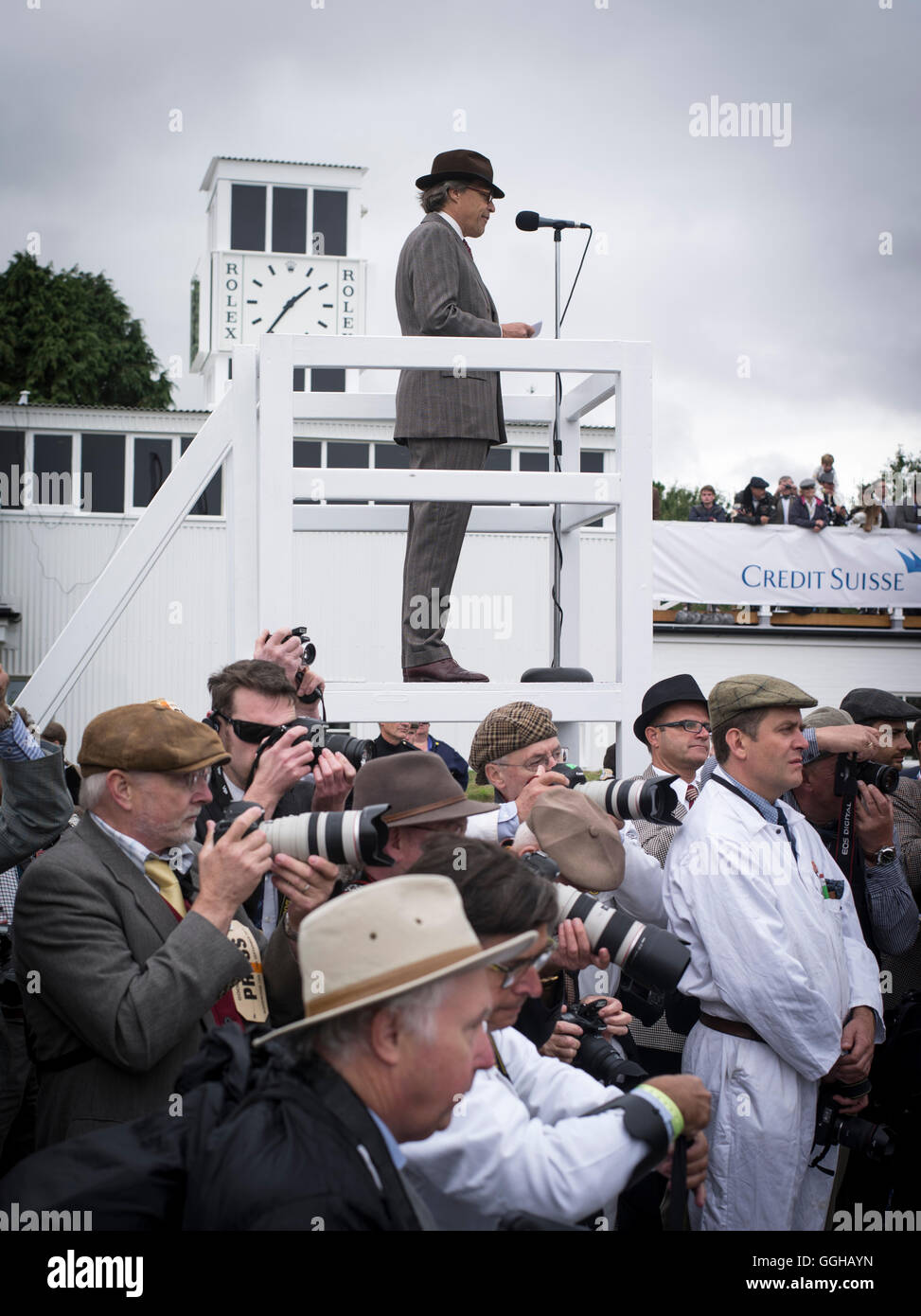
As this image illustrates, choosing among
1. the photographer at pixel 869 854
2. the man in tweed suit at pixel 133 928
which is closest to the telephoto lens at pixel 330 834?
the man in tweed suit at pixel 133 928

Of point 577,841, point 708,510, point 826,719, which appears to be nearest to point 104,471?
point 708,510

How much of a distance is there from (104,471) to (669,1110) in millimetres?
21716

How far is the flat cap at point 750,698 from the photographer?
12.9ft

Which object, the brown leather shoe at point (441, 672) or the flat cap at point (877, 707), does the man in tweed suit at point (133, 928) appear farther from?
the flat cap at point (877, 707)

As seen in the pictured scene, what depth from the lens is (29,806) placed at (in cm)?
382

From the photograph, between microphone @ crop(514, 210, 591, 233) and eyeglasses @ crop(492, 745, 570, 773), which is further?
microphone @ crop(514, 210, 591, 233)

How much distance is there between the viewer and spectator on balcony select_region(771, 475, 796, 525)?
1714 centimetres

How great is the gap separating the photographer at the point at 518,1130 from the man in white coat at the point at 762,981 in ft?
3.46

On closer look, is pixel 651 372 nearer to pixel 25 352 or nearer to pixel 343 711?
pixel 343 711

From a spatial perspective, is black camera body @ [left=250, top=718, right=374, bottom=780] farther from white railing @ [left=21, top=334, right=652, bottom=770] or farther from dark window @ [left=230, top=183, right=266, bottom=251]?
dark window @ [left=230, top=183, right=266, bottom=251]

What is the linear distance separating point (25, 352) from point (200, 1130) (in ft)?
124

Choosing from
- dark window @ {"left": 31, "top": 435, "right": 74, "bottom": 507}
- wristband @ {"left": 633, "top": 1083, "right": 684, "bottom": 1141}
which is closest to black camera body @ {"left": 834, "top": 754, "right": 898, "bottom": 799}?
wristband @ {"left": 633, "top": 1083, "right": 684, "bottom": 1141}

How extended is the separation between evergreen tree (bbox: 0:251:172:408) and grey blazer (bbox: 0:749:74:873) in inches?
1304
